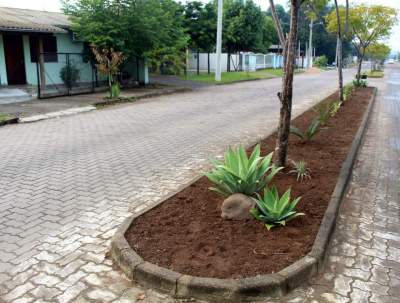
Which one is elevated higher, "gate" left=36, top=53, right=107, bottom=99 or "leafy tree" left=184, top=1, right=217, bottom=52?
"leafy tree" left=184, top=1, right=217, bottom=52

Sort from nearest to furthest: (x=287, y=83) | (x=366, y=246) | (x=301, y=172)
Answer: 1. (x=366, y=246)
2. (x=287, y=83)
3. (x=301, y=172)

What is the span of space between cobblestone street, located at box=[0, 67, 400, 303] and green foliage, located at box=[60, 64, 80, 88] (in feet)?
25.0

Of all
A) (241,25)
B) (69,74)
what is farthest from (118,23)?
(241,25)

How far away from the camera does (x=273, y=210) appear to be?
4332mm

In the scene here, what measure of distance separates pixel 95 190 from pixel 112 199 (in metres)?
0.49

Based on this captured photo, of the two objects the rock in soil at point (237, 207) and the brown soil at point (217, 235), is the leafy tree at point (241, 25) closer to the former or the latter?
the brown soil at point (217, 235)

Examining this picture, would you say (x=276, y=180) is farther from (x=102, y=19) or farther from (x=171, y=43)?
(x=171, y=43)

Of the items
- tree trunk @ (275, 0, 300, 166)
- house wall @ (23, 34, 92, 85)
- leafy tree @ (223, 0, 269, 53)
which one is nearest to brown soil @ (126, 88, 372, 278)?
tree trunk @ (275, 0, 300, 166)

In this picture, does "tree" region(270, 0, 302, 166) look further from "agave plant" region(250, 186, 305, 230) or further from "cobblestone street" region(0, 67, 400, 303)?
"agave plant" region(250, 186, 305, 230)

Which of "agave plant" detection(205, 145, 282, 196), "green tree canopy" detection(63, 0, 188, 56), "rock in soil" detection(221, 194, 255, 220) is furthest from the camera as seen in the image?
"green tree canopy" detection(63, 0, 188, 56)

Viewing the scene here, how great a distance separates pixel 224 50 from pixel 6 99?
30470 mm

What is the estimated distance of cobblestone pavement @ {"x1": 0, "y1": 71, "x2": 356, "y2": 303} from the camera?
3646mm

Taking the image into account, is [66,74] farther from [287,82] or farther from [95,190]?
[287,82]

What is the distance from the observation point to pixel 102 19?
1898 cm
